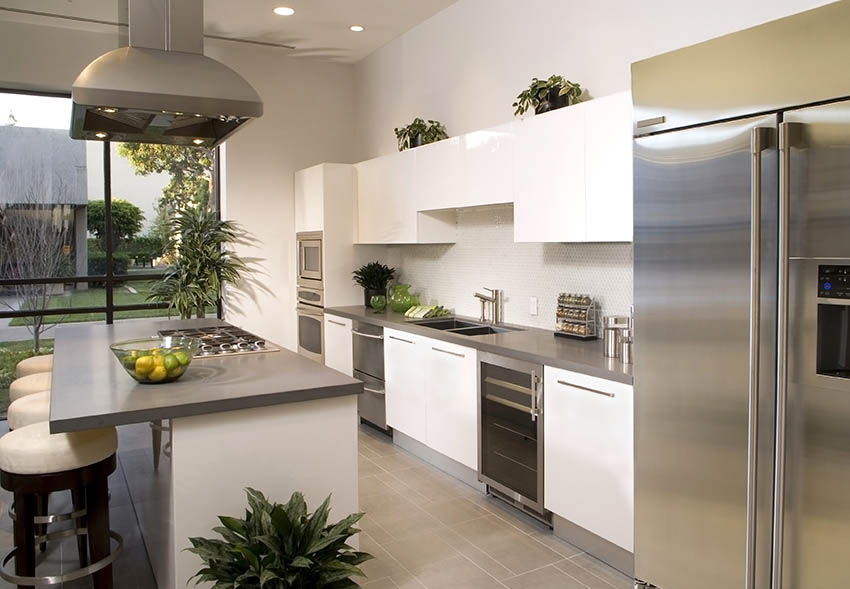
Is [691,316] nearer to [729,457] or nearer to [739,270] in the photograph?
[739,270]

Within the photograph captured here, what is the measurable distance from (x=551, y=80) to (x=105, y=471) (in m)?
2.90

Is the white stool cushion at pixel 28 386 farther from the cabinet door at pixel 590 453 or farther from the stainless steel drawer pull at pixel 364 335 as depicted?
the cabinet door at pixel 590 453

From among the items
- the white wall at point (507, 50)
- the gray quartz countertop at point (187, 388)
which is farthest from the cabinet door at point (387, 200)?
the gray quartz countertop at point (187, 388)

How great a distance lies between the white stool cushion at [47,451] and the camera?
246 centimetres

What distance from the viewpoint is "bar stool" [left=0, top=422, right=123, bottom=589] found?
8.11 ft

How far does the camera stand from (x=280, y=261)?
6355 millimetres

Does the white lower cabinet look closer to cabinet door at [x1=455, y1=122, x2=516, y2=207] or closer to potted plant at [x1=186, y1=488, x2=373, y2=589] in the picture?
cabinet door at [x1=455, y1=122, x2=516, y2=207]

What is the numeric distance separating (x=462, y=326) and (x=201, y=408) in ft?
9.19

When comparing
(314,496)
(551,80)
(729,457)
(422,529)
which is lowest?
(422,529)

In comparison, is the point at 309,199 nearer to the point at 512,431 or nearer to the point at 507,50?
the point at 507,50

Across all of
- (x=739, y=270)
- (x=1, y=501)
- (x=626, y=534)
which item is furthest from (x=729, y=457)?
(x=1, y=501)

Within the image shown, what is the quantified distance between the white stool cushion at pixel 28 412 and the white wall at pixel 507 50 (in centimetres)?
315

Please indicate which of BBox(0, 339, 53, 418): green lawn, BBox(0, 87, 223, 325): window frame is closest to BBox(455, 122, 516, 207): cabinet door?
BBox(0, 87, 223, 325): window frame

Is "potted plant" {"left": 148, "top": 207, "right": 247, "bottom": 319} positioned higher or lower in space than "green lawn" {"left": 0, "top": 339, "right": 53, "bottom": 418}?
higher
